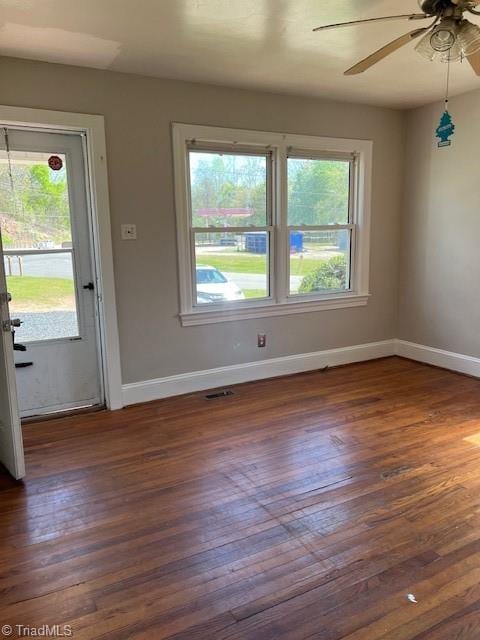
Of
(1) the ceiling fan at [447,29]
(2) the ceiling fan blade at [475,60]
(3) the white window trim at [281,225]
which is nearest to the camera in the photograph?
(1) the ceiling fan at [447,29]

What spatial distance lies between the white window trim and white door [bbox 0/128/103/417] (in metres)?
0.71

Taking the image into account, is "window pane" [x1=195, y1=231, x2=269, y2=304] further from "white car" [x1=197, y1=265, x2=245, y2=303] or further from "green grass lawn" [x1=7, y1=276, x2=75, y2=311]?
"green grass lawn" [x1=7, y1=276, x2=75, y2=311]

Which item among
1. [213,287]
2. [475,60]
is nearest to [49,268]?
[213,287]

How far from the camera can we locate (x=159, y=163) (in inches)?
137

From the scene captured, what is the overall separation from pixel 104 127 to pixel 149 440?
2212 millimetres

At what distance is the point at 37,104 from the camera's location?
304 cm

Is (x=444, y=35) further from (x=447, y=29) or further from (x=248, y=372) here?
(x=248, y=372)

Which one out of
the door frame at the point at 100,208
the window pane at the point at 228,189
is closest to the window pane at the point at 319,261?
the window pane at the point at 228,189

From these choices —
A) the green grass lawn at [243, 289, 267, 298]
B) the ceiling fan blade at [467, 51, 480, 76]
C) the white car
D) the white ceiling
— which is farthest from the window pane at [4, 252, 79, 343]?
the ceiling fan blade at [467, 51, 480, 76]

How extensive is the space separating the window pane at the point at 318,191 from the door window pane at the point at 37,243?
195 cm

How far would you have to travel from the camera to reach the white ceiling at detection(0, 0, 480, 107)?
2.33 m

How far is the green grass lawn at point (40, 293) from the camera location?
10.6ft

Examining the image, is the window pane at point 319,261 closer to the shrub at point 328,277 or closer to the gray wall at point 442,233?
the shrub at point 328,277

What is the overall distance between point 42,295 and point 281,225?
206 cm
